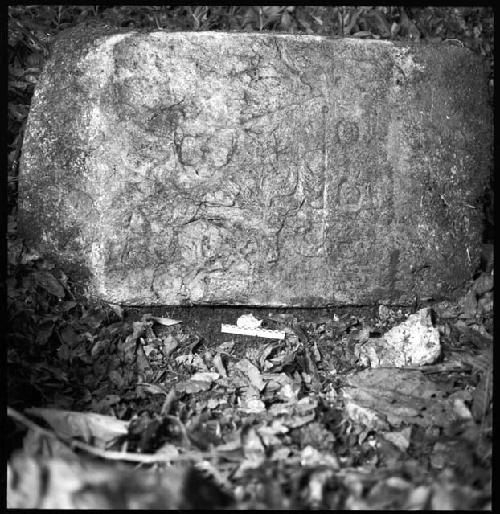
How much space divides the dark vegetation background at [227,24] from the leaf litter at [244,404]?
1.93 ft

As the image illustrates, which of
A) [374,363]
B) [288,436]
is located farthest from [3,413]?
[374,363]

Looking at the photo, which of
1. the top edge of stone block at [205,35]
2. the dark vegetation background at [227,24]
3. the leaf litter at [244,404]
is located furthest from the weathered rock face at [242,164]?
the dark vegetation background at [227,24]

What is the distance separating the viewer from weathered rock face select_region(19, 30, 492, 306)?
2.86 m

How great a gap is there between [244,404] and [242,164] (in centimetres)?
102

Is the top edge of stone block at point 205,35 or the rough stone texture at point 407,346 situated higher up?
the top edge of stone block at point 205,35

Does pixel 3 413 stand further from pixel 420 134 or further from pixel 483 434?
pixel 420 134

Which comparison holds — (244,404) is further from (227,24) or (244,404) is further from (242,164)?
(227,24)

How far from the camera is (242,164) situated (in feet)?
9.52

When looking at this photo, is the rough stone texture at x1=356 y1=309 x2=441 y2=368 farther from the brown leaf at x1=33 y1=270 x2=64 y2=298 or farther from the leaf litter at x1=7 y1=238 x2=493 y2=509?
the brown leaf at x1=33 y1=270 x2=64 y2=298

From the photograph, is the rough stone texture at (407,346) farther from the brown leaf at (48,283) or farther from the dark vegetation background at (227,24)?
the brown leaf at (48,283)

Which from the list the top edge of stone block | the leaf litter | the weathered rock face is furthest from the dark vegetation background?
the leaf litter

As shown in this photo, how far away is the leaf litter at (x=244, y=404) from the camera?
2.29 meters

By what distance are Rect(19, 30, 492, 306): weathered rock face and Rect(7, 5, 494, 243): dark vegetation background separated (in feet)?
1.00

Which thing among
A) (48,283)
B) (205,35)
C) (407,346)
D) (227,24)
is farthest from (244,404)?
(227,24)
